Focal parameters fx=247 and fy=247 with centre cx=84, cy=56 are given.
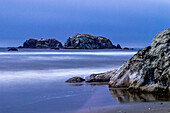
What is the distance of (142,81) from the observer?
12.3m

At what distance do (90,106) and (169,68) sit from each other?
4.68 meters

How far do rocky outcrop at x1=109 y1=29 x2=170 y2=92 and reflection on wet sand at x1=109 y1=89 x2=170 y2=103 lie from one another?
0.53 metres

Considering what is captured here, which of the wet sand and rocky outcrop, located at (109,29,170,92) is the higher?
rocky outcrop, located at (109,29,170,92)

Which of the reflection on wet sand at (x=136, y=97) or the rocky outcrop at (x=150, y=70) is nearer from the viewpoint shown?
the reflection on wet sand at (x=136, y=97)

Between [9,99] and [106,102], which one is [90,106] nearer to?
[106,102]

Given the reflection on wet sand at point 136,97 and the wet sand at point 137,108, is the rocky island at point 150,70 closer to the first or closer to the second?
the reflection on wet sand at point 136,97

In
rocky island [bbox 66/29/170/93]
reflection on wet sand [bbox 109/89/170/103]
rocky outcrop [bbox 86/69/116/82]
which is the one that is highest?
rocky island [bbox 66/29/170/93]

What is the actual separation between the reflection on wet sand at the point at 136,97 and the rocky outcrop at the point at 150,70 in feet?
1.73

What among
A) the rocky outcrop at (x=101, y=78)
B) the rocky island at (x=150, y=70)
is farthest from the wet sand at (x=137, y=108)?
the rocky outcrop at (x=101, y=78)

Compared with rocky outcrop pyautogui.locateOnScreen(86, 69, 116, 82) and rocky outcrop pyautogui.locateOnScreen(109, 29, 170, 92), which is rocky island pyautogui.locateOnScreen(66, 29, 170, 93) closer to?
rocky outcrop pyautogui.locateOnScreen(109, 29, 170, 92)

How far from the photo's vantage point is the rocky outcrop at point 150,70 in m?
11.8

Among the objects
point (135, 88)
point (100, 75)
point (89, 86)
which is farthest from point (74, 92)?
point (100, 75)

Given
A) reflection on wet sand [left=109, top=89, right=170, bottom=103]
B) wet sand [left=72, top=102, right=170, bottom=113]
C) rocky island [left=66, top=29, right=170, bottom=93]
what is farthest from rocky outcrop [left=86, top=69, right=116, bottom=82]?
wet sand [left=72, top=102, right=170, bottom=113]

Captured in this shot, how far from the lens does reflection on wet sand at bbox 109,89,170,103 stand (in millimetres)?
10502
